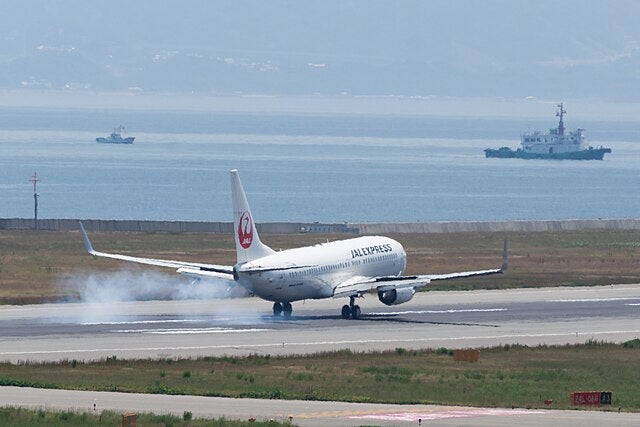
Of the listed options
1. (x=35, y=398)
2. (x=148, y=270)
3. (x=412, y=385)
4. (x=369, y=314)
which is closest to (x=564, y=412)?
(x=412, y=385)

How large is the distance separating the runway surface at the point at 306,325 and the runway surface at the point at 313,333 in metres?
0.06

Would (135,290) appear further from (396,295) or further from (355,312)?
(396,295)

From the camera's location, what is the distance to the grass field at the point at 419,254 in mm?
111938

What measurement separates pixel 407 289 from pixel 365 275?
16.3 feet

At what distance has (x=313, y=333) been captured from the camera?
81938 millimetres

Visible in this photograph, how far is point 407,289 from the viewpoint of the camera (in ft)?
298

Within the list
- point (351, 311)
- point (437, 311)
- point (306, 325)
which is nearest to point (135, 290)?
point (351, 311)

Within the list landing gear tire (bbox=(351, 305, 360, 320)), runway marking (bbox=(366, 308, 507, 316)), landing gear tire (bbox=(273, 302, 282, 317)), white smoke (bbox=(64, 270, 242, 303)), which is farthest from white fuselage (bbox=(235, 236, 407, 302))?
white smoke (bbox=(64, 270, 242, 303))

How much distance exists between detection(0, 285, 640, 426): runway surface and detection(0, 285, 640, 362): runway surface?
0.19ft

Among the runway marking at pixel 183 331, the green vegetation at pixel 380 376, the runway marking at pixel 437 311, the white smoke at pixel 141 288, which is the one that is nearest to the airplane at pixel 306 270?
the runway marking at pixel 437 311

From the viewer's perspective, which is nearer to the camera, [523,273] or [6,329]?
[6,329]

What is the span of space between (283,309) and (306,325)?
14.6 feet

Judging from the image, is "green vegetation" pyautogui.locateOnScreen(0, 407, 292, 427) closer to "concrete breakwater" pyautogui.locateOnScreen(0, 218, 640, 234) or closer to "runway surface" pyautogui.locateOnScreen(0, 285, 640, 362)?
"runway surface" pyautogui.locateOnScreen(0, 285, 640, 362)

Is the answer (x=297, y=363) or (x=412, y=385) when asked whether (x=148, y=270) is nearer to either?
(x=297, y=363)
